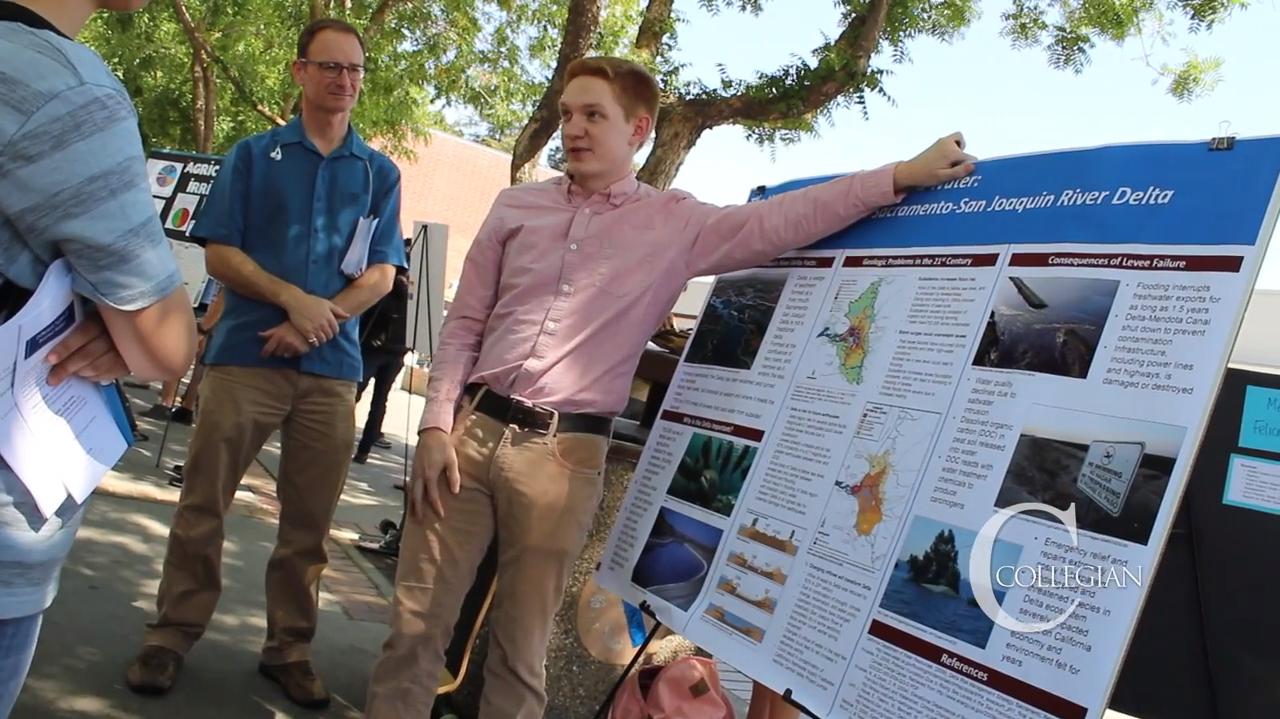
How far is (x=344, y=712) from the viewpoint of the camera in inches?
138

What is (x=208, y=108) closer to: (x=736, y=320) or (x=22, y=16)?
(x=736, y=320)

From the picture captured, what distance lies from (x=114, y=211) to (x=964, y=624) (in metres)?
1.47

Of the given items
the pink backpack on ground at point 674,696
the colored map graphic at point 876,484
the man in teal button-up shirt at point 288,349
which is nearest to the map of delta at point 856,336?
the colored map graphic at point 876,484

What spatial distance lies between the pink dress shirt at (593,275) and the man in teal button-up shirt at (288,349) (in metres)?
0.88

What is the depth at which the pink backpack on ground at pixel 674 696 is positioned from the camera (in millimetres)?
2867

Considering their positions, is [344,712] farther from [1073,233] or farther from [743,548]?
[1073,233]

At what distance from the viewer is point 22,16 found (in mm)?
1326

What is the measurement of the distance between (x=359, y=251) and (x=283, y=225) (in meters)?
0.26

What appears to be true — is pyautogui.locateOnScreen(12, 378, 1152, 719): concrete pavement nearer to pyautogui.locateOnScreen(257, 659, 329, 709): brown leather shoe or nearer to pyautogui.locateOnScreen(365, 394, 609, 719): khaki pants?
pyautogui.locateOnScreen(257, 659, 329, 709): brown leather shoe

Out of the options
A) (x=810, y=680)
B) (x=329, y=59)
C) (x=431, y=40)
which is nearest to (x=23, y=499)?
(x=810, y=680)

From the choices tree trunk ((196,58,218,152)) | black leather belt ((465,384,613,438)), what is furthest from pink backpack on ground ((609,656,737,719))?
tree trunk ((196,58,218,152))

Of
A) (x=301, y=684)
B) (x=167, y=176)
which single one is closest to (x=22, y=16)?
(x=301, y=684)

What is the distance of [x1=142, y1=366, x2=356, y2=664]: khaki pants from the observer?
334 centimetres

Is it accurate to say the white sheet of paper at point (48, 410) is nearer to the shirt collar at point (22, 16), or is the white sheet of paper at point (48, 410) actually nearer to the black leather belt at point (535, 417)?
the shirt collar at point (22, 16)
